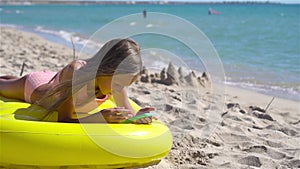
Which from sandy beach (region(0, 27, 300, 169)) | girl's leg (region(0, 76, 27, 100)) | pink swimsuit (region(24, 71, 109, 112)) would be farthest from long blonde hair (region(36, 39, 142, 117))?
sandy beach (region(0, 27, 300, 169))

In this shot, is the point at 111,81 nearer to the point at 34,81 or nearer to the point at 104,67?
the point at 104,67

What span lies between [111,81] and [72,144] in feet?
1.58

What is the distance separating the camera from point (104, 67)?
2.67 m

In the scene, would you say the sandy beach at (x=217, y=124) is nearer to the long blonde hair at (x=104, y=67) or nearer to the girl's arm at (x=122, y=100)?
the girl's arm at (x=122, y=100)

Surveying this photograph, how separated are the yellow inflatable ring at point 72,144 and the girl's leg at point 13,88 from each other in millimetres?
612

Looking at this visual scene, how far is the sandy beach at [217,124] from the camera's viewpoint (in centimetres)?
309

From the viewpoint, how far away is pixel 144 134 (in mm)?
2639

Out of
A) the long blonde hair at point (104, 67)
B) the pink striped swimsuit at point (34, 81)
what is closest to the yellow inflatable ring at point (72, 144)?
the long blonde hair at point (104, 67)

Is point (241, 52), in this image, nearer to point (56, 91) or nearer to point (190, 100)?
point (190, 100)

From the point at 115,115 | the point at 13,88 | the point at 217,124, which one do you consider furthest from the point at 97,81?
the point at 217,124

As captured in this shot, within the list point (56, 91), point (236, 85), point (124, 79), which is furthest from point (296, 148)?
point (236, 85)

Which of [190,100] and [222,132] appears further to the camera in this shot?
[190,100]

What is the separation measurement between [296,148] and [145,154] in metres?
1.36

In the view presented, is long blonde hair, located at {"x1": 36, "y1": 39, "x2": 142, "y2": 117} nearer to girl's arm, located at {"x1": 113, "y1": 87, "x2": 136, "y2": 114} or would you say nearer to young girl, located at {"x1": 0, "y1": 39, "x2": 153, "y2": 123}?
young girl, located at {"x1": 0, "y1": 39, "x2": 153, "y2": 123}
